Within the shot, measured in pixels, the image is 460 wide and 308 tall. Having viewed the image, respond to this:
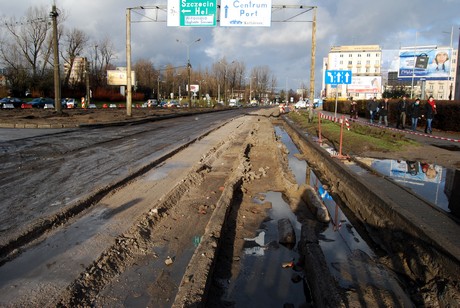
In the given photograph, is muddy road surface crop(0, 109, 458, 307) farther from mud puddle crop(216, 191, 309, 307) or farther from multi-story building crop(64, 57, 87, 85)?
multi-story building crop(64, 57, 87, 85)

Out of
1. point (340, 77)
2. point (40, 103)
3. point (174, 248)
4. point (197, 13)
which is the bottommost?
point (174, 248)

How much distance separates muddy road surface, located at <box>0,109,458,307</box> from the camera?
3.77 metres

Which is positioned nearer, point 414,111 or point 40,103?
point 414,111

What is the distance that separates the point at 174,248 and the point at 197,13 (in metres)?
20.1

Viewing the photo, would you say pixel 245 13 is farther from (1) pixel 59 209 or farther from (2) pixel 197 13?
(1) pixel 59 209

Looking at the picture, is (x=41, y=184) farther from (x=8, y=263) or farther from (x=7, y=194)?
(x=8, y=263)

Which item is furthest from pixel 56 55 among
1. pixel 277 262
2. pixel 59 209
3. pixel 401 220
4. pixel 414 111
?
pixel 401 220

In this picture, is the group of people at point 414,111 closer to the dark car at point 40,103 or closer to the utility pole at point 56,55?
the utility pole at point 56,55

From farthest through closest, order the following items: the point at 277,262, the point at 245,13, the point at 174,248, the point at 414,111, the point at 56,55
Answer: the point at 56,55 < the point at 245,13 < the point at 414,111 < the point at 174,248 < the point at 277,262

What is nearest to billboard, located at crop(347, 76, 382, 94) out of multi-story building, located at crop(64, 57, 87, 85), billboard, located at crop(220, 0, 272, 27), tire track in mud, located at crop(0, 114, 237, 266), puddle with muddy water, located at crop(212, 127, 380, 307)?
billboard, located at crop(220, 0, 272, 27)

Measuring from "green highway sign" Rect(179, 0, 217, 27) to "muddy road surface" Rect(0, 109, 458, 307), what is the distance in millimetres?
15845

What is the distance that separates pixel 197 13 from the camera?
22.5 m

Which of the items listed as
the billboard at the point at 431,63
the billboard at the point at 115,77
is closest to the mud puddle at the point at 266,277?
the billboard at the point at 431,63

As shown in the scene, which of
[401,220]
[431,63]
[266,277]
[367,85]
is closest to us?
[266,277]
